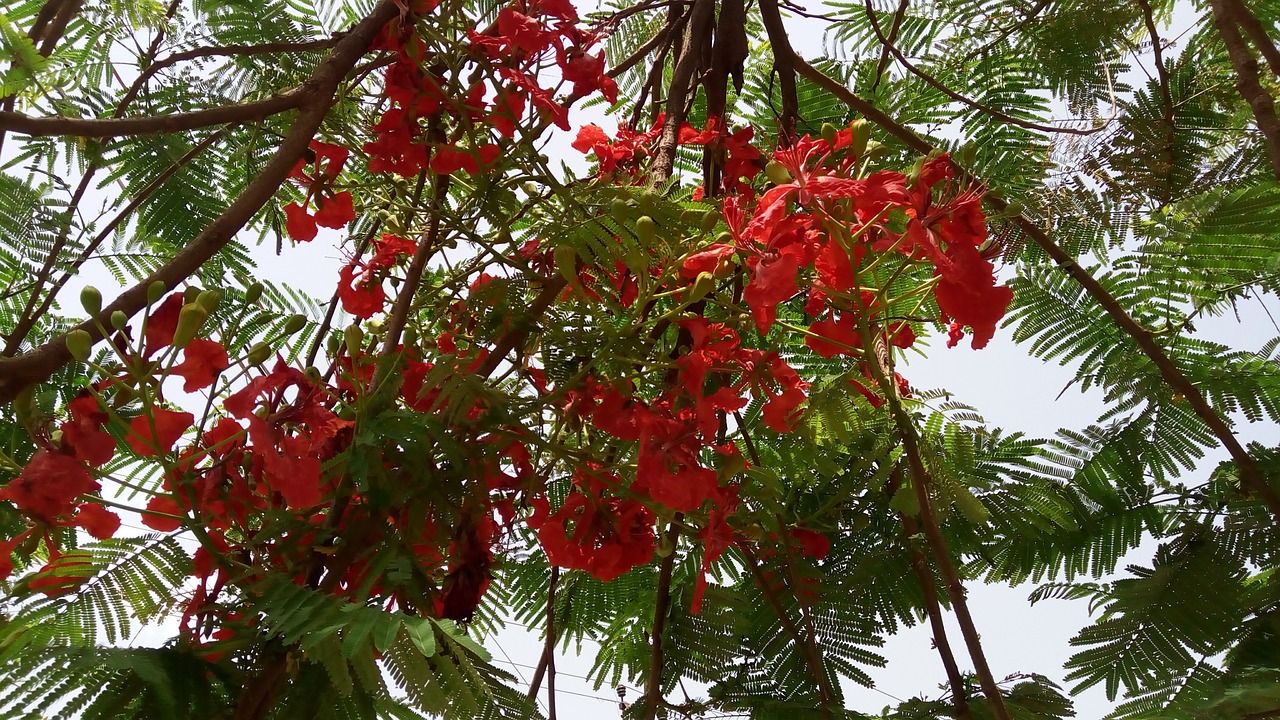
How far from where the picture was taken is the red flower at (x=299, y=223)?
118 centimetres

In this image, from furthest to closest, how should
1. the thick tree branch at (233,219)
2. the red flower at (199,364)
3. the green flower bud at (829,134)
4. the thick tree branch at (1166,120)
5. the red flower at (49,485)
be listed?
the thick tree branch at (1166,120) < the green flower bud at (829,134) < the red flower at (199,364) < the red flower at (49,485) < the thick tree branch at (233,219)

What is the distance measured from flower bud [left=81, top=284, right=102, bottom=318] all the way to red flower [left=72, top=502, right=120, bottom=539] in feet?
0.62

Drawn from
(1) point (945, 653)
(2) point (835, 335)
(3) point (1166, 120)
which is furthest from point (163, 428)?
(3) point (1166, 120)

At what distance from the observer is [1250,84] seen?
3.21ft

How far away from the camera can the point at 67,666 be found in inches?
25.8

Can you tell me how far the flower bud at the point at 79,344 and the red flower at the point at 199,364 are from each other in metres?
0.20

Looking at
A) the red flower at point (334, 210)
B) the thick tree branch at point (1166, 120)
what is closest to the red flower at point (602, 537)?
the red flower at point (334, 210)

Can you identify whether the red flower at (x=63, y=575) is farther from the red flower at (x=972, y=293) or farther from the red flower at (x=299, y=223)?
the red flower at (x=972, y=293)

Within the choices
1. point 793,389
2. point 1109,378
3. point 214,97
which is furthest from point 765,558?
point 214,97

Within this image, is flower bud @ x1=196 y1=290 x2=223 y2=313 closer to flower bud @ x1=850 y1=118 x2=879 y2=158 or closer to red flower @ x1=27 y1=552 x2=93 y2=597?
red flower @ x1=27 y1=552 x2=93 y2=597

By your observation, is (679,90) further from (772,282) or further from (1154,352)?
(1154,352)

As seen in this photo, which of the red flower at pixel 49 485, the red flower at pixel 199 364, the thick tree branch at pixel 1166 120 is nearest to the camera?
the red flower at pixel 49 485

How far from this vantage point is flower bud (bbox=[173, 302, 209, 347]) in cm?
75

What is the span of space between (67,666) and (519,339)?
1.68ft
